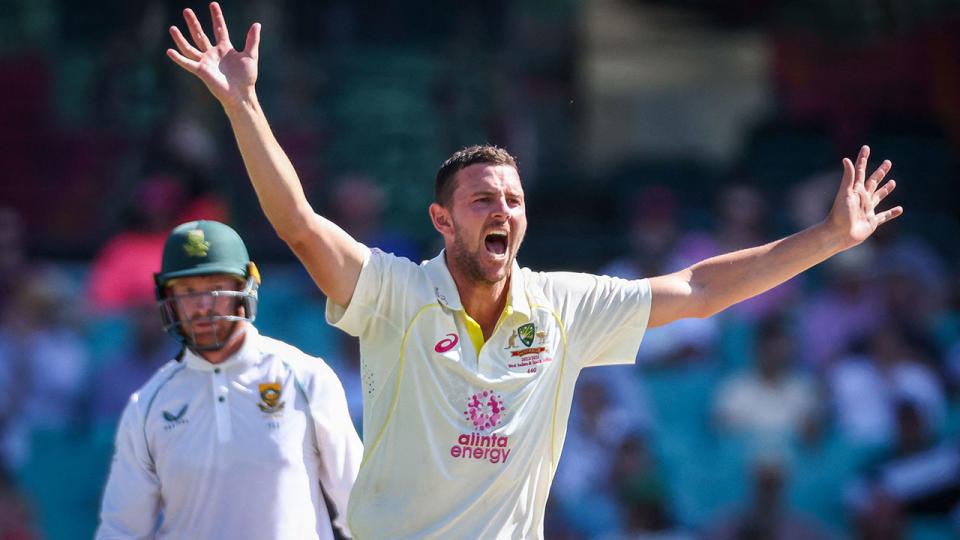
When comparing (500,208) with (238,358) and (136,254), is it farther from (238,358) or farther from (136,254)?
(136,254)

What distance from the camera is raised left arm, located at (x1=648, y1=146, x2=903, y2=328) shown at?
13.3 feet

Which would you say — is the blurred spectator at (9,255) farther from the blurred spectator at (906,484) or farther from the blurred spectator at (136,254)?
the blurred spectator at (906,484)

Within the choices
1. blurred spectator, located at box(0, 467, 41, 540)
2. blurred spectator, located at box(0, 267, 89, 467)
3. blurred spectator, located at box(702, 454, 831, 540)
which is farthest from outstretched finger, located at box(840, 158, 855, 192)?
blurred spectator, located at box(0, 467, 41, 540)

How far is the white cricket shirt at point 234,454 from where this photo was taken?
13.8ft

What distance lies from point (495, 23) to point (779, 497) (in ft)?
18.8

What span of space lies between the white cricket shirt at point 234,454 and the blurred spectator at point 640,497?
404 centimetres

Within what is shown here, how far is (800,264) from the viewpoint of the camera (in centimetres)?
405

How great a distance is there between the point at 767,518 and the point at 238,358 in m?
4.86

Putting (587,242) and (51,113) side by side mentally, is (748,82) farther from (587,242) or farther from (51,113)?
(51,113)

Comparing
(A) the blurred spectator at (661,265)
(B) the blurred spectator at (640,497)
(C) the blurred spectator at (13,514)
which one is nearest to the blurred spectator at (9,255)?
(C) the blurred spectator at (13,514)

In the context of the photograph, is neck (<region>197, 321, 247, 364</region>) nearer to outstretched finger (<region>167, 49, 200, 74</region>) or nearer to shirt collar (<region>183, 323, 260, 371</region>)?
shirt collar (<region>183, 323, 260, 371</region>)

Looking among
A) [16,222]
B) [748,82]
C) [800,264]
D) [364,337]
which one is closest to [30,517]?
[16,222]

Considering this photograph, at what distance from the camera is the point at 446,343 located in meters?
3.82

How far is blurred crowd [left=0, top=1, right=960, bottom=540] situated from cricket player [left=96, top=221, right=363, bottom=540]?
3832mm
